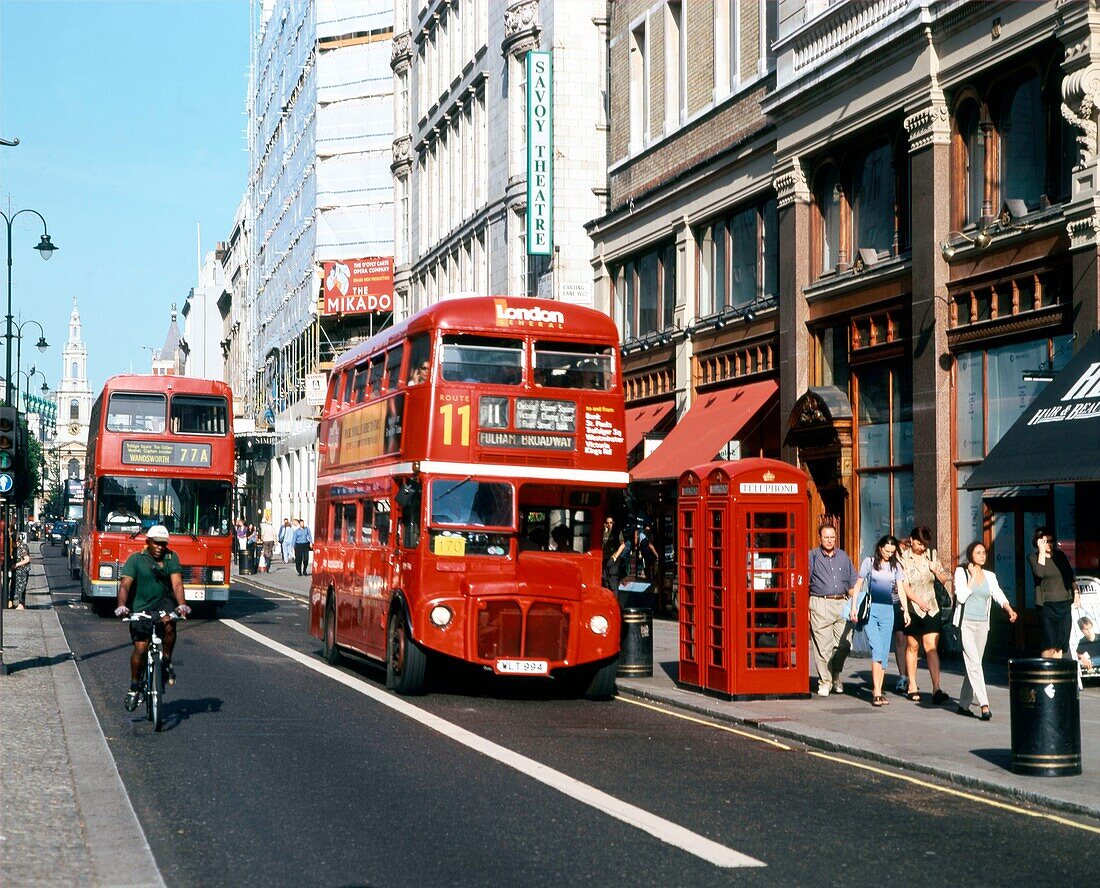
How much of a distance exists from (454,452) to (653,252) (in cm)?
1725

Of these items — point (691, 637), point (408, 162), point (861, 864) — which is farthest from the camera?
point (408, 162)

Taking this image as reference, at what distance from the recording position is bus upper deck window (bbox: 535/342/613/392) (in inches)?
732

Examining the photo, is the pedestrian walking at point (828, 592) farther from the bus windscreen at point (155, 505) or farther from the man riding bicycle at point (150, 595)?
the bus windscreen at point (155, 505)

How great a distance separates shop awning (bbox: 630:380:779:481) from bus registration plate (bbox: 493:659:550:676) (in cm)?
966

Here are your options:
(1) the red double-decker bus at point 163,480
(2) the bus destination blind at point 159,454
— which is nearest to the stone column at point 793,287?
(1) the red double-decker bus at point 163,480

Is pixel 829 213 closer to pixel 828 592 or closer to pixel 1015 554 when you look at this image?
pixel 1015 554

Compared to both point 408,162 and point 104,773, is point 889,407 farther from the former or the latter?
point 408,162

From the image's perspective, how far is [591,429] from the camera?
731 inches

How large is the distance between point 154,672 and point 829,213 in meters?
15.1

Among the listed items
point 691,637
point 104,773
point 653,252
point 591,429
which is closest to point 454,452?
point 591,429

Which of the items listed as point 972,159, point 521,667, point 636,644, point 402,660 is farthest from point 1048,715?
point 972,159

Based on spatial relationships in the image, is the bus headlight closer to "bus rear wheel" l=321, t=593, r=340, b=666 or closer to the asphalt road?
the asphalt road

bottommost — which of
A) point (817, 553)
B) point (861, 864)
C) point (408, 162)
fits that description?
point (861, 864)

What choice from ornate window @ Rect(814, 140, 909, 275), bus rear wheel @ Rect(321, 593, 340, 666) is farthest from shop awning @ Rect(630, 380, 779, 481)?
bus rear wheel @ Rect(321, 593, 340, 666)
